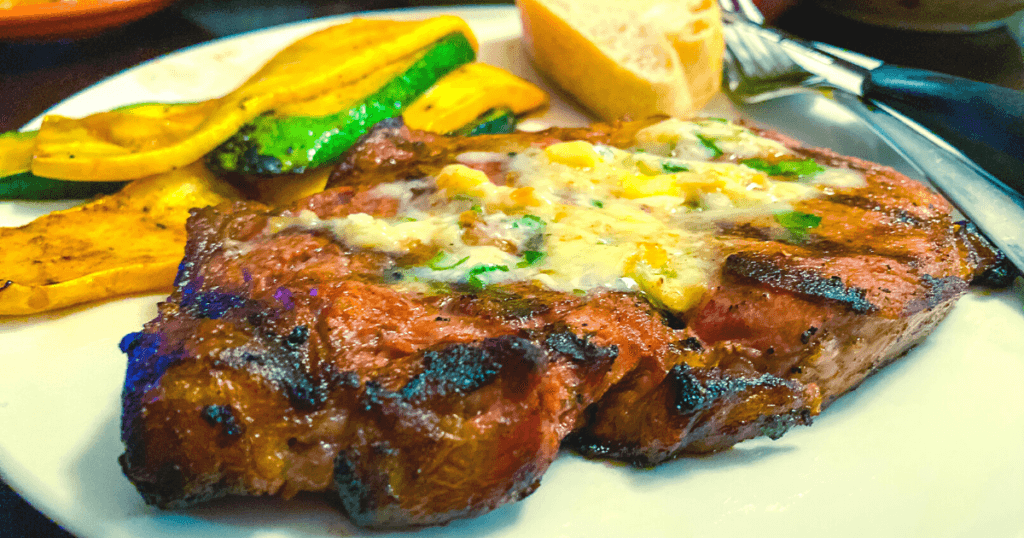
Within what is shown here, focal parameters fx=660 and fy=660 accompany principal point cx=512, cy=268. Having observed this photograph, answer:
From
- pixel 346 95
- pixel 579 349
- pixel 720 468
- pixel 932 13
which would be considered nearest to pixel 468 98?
pixel 346 95

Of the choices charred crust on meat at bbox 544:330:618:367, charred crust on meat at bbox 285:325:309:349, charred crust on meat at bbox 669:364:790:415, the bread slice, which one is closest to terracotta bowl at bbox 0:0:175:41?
the bread slice

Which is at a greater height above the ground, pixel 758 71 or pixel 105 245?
pixel 758 71

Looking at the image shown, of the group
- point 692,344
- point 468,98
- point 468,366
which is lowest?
point 468,98

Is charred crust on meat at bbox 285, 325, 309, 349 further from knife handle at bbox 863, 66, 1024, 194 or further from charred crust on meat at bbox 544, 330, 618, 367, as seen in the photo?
knife handle at bbox 863, 66, 1024, 194

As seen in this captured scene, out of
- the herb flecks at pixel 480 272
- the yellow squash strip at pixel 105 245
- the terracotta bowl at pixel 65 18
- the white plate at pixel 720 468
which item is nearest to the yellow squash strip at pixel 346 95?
the yellow squash strip at pixel 105 245

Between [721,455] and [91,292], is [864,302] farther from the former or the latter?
[91,292]

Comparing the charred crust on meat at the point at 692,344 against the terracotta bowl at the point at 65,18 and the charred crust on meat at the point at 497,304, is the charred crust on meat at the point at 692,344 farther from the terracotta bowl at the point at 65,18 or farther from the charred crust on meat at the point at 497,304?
the terracotta bowl at the point at 65,18

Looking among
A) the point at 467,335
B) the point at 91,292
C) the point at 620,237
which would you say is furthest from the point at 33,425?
the point at 620,237

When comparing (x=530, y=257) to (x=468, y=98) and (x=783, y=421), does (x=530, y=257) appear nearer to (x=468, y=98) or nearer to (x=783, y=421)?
(x=783, y=421)
